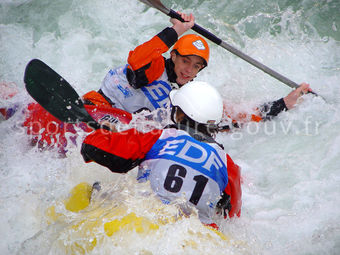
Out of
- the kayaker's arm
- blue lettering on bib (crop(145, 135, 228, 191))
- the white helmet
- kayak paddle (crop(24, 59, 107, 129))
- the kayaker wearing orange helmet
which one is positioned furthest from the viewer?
the kayaker wearing orange helmet

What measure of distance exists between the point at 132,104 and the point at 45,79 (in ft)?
3.33

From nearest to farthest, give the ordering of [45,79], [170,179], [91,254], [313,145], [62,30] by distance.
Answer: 1. [91,254]
2. [170,179]
3. [45,79]
4. [313,145]
5. [62,30]

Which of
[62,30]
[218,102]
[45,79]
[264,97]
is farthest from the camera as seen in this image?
[62,30]

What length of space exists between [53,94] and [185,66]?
139 cm

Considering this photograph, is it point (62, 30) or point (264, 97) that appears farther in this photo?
point (62, 30)

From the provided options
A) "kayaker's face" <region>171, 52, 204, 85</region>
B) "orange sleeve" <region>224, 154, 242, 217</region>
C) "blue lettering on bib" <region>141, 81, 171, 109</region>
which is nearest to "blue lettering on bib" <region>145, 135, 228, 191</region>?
"orange sleeve" <region>224, 154, 242, 217</region>

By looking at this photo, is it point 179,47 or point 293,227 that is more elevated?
point 179,47

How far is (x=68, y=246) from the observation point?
6.89ft

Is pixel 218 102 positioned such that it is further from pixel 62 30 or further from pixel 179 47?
pixel 62 30

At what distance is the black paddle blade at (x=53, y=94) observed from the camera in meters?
2.68

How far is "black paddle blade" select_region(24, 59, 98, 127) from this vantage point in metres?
2.68

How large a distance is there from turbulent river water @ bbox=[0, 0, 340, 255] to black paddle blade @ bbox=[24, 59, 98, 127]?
0.59 m

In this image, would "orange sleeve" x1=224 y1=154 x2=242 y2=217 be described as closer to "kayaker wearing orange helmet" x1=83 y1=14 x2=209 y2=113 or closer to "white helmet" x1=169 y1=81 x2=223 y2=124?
"white helmet" x1=169 y1=81 x2=223 y2=124

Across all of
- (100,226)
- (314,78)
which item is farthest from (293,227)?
(314,78)
